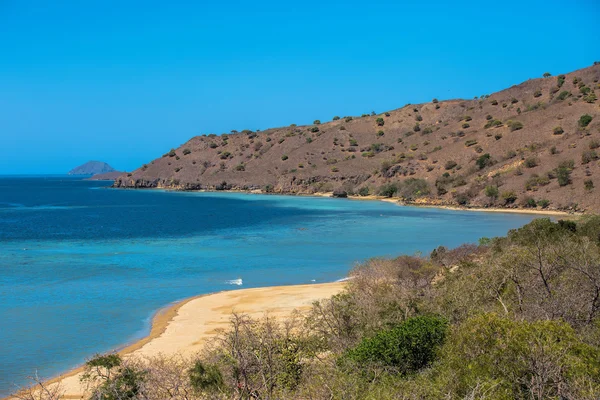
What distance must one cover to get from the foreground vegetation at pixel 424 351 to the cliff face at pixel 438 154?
154 feet

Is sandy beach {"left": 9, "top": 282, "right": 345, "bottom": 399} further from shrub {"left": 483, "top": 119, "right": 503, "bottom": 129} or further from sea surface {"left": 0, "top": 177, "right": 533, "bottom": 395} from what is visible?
shrub {"left": 483, "top": 119, "right": 503, "bottom": 129}

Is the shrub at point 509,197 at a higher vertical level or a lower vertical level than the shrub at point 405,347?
higher

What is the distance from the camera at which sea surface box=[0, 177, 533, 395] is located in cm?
1927

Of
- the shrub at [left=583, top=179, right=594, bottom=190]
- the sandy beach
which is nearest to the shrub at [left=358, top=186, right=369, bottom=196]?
the shrub at [left=583, top=179, right=594, bottom=190]

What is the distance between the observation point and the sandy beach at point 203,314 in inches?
656

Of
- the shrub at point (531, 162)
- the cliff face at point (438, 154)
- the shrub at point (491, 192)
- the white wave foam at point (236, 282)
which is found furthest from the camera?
the shrub at point (531, 162)

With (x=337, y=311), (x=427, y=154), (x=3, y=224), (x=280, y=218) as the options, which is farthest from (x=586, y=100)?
(x=337, y=311)

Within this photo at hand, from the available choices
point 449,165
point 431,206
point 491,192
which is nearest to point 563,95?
point 449,165

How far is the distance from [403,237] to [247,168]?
8379cm

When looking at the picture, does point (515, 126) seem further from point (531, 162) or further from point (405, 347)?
point (405, 347)

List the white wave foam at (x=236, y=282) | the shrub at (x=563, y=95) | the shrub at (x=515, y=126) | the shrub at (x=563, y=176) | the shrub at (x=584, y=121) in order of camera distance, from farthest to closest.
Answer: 1. the shrub at (x=563, y=95)
2. the shrub at (x=515, y=126)
3. the shrub at (x=584, y=121)
4. the shrub at (x=563, y=176)
5. the white wave foam at (x=236, y=282)

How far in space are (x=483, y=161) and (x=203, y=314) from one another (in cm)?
6639

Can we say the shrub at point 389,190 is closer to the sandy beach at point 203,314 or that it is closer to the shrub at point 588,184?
the shrub at point 588,184

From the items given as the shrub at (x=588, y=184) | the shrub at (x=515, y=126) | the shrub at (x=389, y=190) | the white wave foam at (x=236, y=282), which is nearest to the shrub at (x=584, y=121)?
the shrub at (x=515, y=126)
